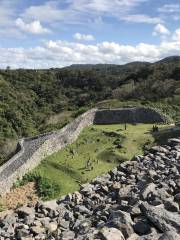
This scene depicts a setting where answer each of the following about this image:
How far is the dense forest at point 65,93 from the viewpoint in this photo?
7456 centimetres

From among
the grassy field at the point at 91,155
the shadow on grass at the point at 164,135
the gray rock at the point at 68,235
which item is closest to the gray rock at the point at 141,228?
the gray rock at the point at 68,235

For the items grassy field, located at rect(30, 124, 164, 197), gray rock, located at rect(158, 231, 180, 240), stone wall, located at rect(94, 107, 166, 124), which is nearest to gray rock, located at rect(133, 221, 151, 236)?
gray rock, located at rect(158, 231, 180, 240)

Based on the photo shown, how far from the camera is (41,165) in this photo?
Result: 108 feet

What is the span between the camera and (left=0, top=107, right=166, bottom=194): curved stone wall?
29811mm

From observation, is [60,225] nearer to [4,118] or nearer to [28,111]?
[4,118]

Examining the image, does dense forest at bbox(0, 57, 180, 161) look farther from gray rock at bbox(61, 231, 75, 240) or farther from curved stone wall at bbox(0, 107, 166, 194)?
gray rock at bbox(61, 231, 75, 240)

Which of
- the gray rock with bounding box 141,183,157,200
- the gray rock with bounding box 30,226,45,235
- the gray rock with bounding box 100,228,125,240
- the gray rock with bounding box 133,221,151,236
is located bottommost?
the gray rock with bounding box 30,226,45,235

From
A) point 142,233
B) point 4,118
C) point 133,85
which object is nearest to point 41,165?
point 142,233

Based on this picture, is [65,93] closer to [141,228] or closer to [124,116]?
[124,116]

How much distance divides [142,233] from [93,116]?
37242mm

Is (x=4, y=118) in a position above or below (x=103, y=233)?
below

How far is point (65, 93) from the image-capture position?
11731 centimetres

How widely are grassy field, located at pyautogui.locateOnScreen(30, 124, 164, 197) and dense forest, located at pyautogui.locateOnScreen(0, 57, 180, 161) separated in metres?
12.7

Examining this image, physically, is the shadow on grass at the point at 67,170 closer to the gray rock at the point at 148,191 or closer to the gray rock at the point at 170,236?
the gray rock at the point at 148,191
